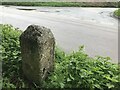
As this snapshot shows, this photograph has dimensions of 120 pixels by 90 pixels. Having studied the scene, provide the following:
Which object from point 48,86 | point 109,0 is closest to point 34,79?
point 48,86

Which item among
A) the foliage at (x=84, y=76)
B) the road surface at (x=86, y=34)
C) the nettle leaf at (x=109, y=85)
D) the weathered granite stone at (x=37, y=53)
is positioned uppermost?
the weathered granite stone at (x=37, y=53)

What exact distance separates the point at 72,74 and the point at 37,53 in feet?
1.73

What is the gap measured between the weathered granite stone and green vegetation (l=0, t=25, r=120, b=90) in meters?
0.10

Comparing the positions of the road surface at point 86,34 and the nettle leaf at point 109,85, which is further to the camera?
the road surface at point 86,34

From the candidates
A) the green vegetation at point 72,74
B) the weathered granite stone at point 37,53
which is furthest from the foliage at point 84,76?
the weathered granite stone at point 37,53

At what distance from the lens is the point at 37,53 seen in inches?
135

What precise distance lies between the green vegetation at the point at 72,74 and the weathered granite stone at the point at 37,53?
0.10 metres

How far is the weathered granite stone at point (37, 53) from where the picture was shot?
11.3 feet

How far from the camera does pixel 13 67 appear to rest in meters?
3.90

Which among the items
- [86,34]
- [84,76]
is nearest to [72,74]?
[84,76]

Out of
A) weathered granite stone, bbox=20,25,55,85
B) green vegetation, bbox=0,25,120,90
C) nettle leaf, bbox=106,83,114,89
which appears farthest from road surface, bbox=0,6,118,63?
weathered granite stone, bbox=20,25,55,85

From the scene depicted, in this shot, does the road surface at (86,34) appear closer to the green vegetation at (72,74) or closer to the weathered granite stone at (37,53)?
the green vegetation at (72,74)

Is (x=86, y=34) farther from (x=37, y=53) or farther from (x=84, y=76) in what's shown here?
(x=37, y=53)

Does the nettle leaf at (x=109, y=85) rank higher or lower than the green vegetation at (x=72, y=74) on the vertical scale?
lower
